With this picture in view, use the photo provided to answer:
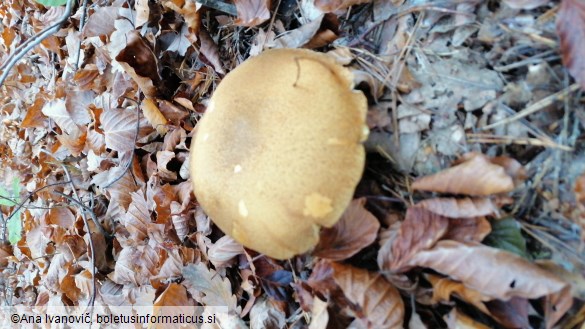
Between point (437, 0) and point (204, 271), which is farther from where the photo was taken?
point (204, 271)

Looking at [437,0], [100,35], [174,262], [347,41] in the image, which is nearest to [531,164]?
[437,0]

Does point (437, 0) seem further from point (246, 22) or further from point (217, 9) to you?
point (217, 9)

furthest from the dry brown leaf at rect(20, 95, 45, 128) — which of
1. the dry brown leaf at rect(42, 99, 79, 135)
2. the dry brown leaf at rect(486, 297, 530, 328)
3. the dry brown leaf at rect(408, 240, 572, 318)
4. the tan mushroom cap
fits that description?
the dry brown leaf at rect(486, 297, 530, 328)

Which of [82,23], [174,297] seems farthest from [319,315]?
[82,23]

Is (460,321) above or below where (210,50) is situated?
below

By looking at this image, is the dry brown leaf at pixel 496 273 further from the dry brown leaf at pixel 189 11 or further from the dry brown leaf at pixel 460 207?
the dry brown leaf at pixel 189 11

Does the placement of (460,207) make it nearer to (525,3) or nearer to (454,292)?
(454,292)
